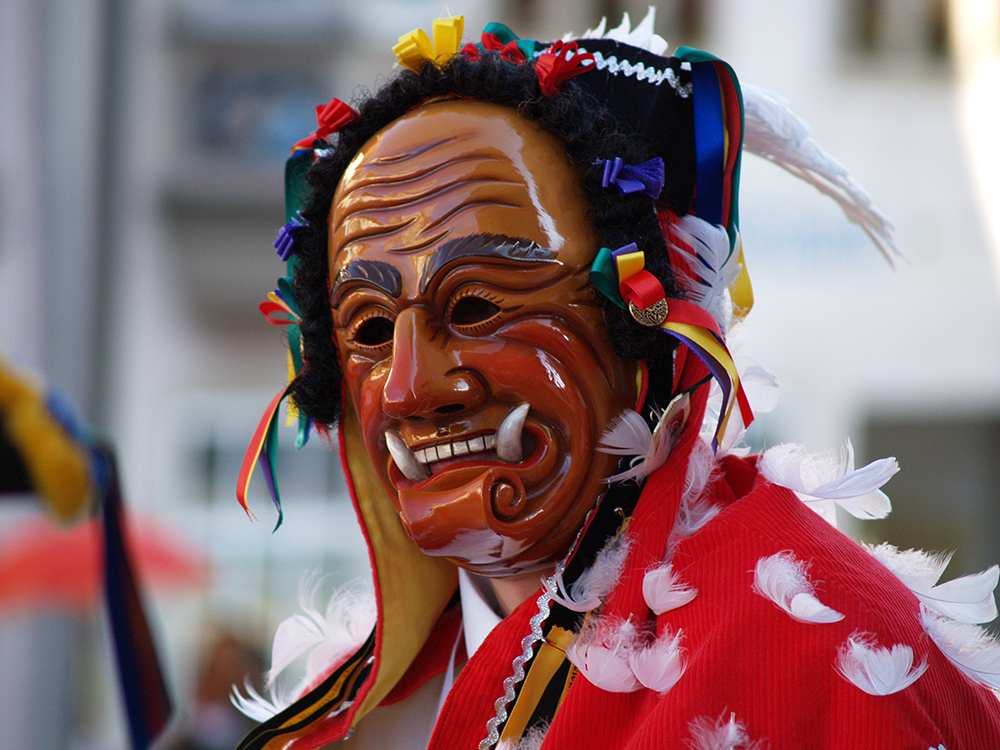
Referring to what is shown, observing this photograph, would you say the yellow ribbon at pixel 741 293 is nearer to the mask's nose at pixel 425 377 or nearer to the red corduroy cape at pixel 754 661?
the red corduroy cape at pixel 754 661

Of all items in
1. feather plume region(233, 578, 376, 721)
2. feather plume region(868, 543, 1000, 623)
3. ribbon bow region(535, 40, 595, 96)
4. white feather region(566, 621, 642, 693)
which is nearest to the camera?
white feather region(566, 621, 642, 693)

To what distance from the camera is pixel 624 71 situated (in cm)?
160

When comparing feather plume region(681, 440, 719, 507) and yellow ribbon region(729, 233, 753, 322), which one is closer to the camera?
feather plume region(681, 440, 719, 507)

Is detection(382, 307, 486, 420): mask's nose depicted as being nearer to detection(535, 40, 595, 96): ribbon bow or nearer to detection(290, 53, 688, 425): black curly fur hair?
detection(290, 53, 688, 425): black curly fur hair

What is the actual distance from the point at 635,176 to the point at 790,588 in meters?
0.63

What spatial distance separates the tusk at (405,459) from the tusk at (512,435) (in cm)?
13

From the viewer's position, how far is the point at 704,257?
1.53 metres

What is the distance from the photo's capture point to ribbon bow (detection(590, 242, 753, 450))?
141 centimetres

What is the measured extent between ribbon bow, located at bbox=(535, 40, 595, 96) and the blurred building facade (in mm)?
5245

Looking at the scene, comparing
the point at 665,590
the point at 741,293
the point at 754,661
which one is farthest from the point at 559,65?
the point at 754,661

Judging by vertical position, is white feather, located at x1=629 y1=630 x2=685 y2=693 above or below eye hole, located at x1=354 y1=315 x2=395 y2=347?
below

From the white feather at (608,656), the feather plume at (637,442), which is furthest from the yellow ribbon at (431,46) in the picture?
the white feather at (608,656)

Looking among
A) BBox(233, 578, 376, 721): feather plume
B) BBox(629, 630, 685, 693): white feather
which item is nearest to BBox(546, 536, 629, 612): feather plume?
BBox(629, 630, 685, 693): white feather

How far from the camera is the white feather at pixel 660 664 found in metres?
1.20
